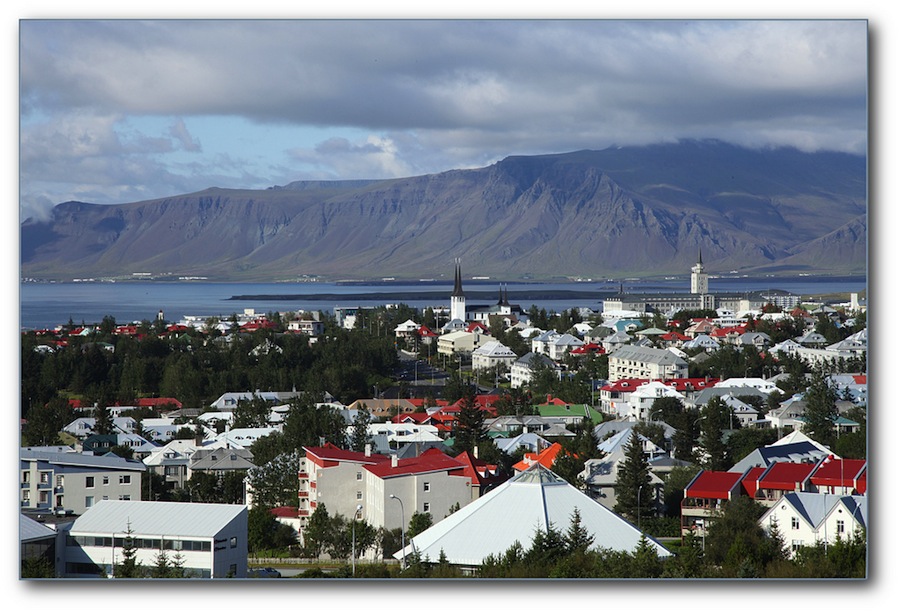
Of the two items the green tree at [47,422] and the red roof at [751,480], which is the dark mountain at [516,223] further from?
the red roof at [751,480]

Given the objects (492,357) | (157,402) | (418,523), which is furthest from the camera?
(492,357)

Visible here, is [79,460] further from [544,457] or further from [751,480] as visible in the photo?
[751,480]

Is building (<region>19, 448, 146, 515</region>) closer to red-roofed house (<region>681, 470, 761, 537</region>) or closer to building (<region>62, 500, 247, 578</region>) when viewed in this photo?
building (<region>62, 500, 247, 578</region>)

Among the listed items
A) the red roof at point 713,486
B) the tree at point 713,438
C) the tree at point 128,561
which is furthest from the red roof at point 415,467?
the tree at point 713,438

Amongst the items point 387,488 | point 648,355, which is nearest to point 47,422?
point 387,488

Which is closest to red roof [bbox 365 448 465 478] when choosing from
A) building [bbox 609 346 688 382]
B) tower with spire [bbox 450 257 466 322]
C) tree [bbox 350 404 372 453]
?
tree [bbox 350 404 372 453]

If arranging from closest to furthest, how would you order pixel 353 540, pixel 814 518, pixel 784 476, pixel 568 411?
pixel 814 518 < pixel 353 540 < pixel 784 476 < pixel 568 411

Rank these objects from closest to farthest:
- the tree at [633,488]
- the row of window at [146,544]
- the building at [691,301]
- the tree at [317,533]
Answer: the row of window at [146,544]
the tree at [317,533]
the tree at [633,488]
the building at [691,301]
